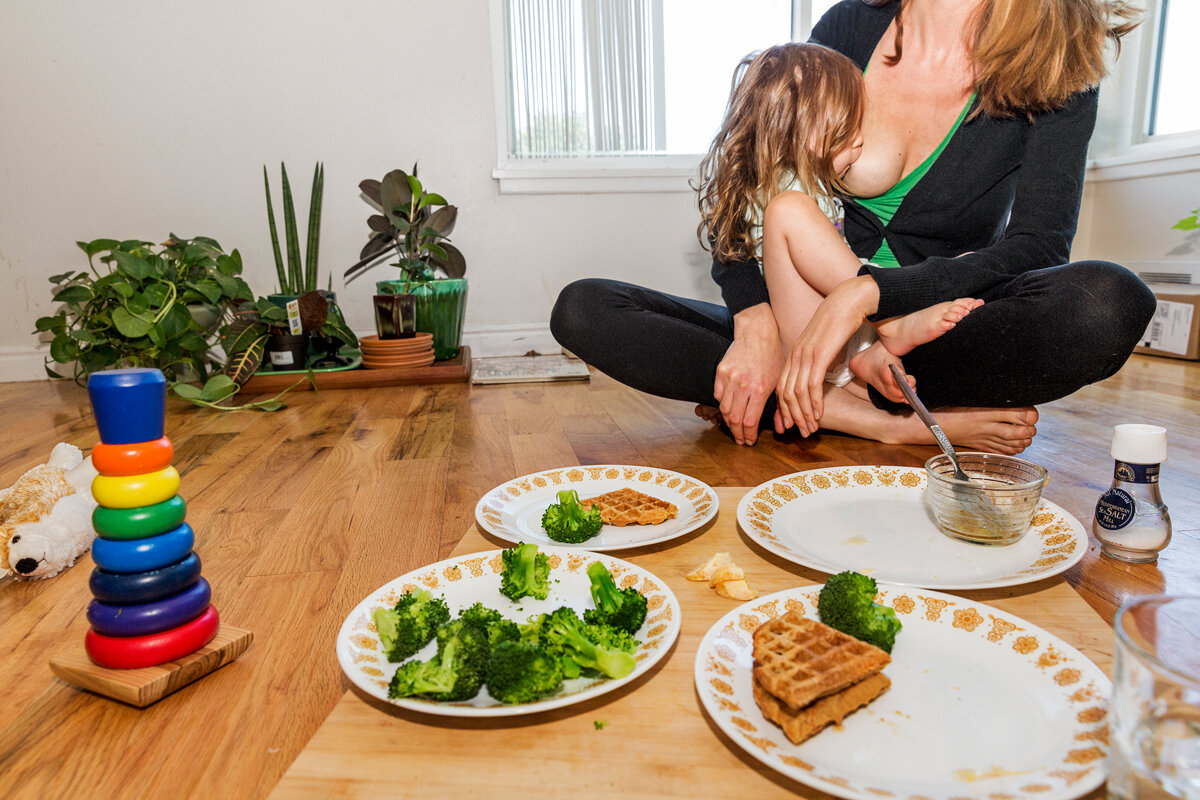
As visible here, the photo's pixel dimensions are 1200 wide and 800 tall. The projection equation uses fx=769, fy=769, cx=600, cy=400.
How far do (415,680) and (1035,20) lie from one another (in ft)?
4.95

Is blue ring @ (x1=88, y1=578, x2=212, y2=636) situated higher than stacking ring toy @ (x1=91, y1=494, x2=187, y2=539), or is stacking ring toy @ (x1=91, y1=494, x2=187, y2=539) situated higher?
stacking ring toy @ (x1=91, y1=494, x2=187, y2=539)

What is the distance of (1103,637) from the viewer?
700 millimetres

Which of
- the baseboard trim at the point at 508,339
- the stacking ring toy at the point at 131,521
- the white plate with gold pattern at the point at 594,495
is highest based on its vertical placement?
the stacking ring toy at the point at 131,521

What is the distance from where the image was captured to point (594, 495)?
1122 millimetres

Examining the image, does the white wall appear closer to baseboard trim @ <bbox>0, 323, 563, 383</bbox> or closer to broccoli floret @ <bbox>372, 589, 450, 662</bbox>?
baseboard trim @ <bbox>0, 323, 563, 383</bbox>

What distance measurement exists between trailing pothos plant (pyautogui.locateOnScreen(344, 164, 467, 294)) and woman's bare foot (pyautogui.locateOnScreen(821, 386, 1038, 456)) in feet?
4.98

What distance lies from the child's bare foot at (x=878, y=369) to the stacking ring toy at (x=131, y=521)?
115 cm

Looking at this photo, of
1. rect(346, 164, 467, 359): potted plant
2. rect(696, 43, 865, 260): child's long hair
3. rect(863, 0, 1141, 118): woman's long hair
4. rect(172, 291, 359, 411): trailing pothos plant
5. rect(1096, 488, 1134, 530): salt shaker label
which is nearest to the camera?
rect(1096, 488, 1134, 530): salt shaker label

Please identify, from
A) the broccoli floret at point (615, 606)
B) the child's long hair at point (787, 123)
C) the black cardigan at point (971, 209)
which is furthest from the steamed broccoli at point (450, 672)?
the child's long hair at point (787, 123)

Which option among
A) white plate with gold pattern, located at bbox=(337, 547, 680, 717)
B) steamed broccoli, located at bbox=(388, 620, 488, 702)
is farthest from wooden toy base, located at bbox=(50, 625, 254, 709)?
steamed broccoli, located at bbox=(388, 620, 488, 702)

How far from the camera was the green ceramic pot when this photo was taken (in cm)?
268

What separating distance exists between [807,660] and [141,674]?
57 cm

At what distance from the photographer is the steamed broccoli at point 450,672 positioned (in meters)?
0.58

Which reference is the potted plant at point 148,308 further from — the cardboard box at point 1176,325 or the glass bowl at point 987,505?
the cardboard box at point 1176,325
